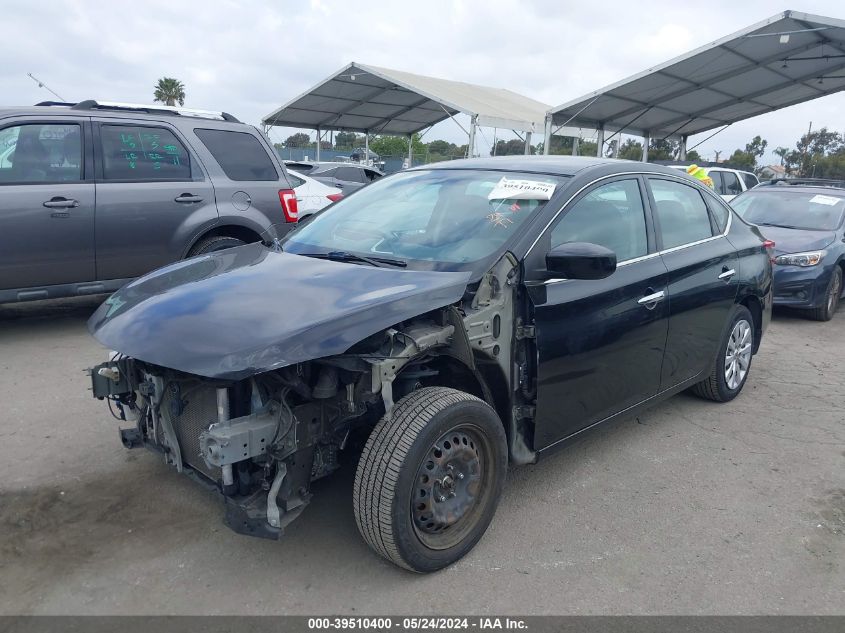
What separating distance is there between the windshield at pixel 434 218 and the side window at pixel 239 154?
303 cm

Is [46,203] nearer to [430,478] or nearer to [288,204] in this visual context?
[288,204]

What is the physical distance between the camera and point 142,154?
20.7 feet

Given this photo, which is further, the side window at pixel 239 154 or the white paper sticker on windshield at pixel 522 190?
the side window at pixel 239 154

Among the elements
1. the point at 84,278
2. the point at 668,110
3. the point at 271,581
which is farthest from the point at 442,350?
the point at 668,110

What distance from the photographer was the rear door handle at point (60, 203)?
5688mm

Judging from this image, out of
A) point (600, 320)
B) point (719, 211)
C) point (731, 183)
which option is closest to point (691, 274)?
point (719, 211)

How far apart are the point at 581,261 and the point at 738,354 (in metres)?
2.61

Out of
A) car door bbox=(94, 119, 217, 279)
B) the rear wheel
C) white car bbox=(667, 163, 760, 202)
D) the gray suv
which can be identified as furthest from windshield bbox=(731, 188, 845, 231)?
car door bbox=(94, 119, 217, 279)

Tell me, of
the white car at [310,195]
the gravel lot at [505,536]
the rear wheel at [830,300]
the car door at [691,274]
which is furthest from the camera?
the white car at [310,195]

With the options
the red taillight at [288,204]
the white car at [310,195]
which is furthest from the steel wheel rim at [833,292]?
the red taillight at [288,204]

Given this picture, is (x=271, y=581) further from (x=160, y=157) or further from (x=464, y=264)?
(x=160, y=157)

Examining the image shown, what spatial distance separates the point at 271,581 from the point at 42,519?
49.0 inches

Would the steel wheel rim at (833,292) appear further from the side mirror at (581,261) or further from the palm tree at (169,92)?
the palm tree at (169,92)

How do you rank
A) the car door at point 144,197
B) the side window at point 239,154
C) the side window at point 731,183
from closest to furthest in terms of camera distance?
the car door at point 144,197 < the side window at point 239,154 < the side window at point 731,183
